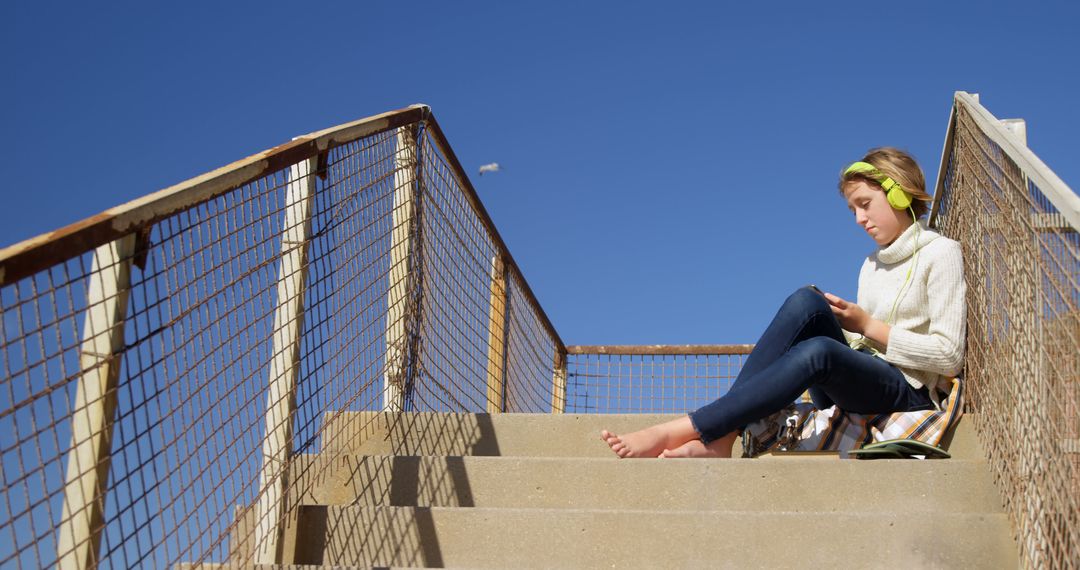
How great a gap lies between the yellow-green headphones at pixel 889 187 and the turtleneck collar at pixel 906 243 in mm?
70

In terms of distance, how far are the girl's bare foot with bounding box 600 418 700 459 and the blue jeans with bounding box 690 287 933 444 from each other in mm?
35

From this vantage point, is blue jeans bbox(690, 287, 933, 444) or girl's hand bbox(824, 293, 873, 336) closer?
blue jeans bbox(690, 287, 933, 444)

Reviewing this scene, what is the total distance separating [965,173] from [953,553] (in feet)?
3.61

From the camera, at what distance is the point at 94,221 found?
5.66 feet

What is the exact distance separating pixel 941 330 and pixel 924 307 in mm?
120

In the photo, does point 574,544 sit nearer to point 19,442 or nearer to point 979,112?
point 19,442

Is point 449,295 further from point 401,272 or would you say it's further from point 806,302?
point 806,302

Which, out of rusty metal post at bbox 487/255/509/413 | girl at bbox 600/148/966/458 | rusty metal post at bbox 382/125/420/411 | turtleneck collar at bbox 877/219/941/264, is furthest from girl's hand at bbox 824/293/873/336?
rusty metal post at bbox 487/255/509/413

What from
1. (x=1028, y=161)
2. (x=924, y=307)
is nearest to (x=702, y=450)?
(x=924, y=307)

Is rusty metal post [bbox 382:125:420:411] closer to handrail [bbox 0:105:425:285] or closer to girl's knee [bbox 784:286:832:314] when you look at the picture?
handrail [bbox 0:105:425:285]

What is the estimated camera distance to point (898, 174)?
318 centimetres

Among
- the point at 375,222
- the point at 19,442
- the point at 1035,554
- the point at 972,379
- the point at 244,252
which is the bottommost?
the point at 1035,554

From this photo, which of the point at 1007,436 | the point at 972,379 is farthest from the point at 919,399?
the point at 1007,436

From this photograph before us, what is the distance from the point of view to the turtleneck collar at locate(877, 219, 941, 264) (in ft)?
10.1
